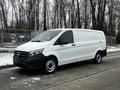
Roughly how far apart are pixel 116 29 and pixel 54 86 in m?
50.8

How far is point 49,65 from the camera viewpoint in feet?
27.6

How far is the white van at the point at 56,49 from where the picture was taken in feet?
26.2

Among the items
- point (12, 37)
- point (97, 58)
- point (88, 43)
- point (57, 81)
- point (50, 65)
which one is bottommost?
point (57, 81)

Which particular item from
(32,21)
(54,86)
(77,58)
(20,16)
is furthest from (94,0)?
(54,86)

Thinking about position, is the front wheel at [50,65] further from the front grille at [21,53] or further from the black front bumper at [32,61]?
the front grille at [21,53]

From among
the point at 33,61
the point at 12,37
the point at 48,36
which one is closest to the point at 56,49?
the point at 48,36

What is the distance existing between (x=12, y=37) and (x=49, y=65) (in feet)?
35.7

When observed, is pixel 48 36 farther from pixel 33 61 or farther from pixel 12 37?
pixel 12 37

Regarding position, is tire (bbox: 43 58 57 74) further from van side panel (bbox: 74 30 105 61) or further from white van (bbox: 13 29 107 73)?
van side panel (bbox: 74 30 105 61)

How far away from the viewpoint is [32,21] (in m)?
42.8

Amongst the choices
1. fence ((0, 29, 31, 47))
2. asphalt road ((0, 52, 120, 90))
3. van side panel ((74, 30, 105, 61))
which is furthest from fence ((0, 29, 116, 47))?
asphalt road ((0, 52, 120, 90))

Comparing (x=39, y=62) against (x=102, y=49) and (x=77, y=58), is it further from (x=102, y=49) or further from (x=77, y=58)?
(x=102, y=49)

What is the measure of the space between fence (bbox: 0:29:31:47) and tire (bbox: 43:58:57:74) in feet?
34.5

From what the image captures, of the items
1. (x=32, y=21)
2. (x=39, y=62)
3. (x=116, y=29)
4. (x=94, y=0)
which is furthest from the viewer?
(x=116, y=29)
